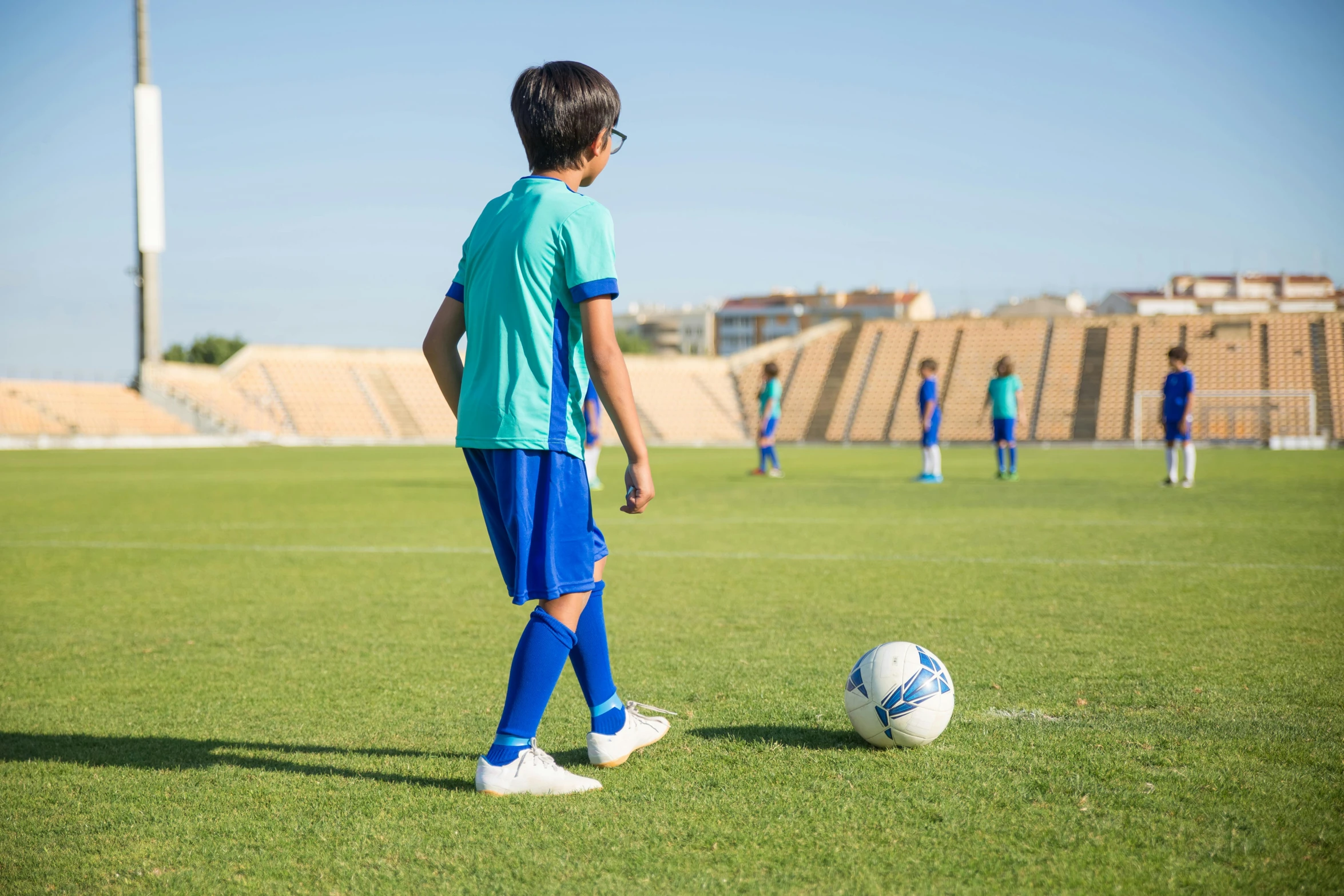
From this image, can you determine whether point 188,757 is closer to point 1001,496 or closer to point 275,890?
point 275,890

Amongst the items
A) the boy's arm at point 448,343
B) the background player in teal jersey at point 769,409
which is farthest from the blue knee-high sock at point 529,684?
the background player in teal jersey at point 769,409

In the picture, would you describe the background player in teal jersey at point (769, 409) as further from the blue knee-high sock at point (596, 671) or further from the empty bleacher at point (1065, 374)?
the empty bleacher at point (1065, 374)

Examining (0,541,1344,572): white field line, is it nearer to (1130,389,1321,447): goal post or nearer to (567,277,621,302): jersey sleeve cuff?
(567,277,621,302): jersey sleeve cuff

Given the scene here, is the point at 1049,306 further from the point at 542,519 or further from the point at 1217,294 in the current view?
the point at 542,519

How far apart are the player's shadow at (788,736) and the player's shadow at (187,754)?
87 centimetres

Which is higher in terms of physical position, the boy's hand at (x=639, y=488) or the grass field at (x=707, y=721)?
the boy's hand at (x=639, y=488)

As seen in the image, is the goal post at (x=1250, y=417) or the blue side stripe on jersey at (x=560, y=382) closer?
the blue side stripe on jersey at (x=560, y=382)

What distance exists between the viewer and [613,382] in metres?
3.10

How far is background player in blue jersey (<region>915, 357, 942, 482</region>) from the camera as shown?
61.4 ft

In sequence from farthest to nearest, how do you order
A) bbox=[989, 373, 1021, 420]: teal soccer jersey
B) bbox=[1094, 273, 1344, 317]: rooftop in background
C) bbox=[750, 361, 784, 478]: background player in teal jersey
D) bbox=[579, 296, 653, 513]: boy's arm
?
bbox=[1094, 273, 1344, 317]: rooftop in background, bbox=[750, 361, 784, 478]: background player in teal jersey, bbox=[989, 373, 1021, 420]: teal soccer jersey, bbox=[579, 296, 653, 513]: boy's arm

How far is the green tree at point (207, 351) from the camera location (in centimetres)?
10300

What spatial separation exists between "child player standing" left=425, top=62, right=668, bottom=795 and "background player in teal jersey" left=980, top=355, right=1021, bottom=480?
1704 cm

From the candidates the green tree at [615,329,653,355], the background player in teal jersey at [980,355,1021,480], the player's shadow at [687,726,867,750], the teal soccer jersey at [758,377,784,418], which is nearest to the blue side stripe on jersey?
the player's shadow at [687,726,867,750]

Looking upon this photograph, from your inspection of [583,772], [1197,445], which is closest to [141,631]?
[583,772]
